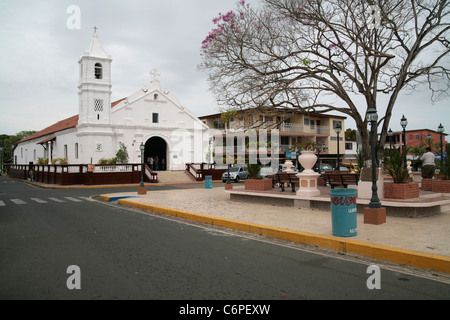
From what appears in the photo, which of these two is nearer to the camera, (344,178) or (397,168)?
(397,168)

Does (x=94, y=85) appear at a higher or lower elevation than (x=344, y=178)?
higher

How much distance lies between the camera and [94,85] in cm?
3581

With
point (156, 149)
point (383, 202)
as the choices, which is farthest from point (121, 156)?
point (383, 202)

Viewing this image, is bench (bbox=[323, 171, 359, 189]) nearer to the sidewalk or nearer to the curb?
the sidewalk

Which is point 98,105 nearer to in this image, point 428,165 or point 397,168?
point 428,165

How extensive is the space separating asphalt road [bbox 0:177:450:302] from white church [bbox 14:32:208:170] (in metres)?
29.1

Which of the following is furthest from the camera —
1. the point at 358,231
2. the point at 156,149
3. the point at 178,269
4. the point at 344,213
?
the point at 156,149

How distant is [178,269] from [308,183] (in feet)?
25.1

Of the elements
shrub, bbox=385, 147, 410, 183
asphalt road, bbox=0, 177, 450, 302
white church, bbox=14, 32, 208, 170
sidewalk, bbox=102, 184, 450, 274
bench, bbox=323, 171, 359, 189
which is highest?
white church, bbox=14, 32, 208, 170

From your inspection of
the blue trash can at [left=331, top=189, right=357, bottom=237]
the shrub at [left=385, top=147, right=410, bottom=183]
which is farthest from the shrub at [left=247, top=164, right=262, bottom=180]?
the blue trash can at [left=331, top=189, right=357, bottom=237]

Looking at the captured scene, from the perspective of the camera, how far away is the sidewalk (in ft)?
20.0

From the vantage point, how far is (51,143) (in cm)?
4700
